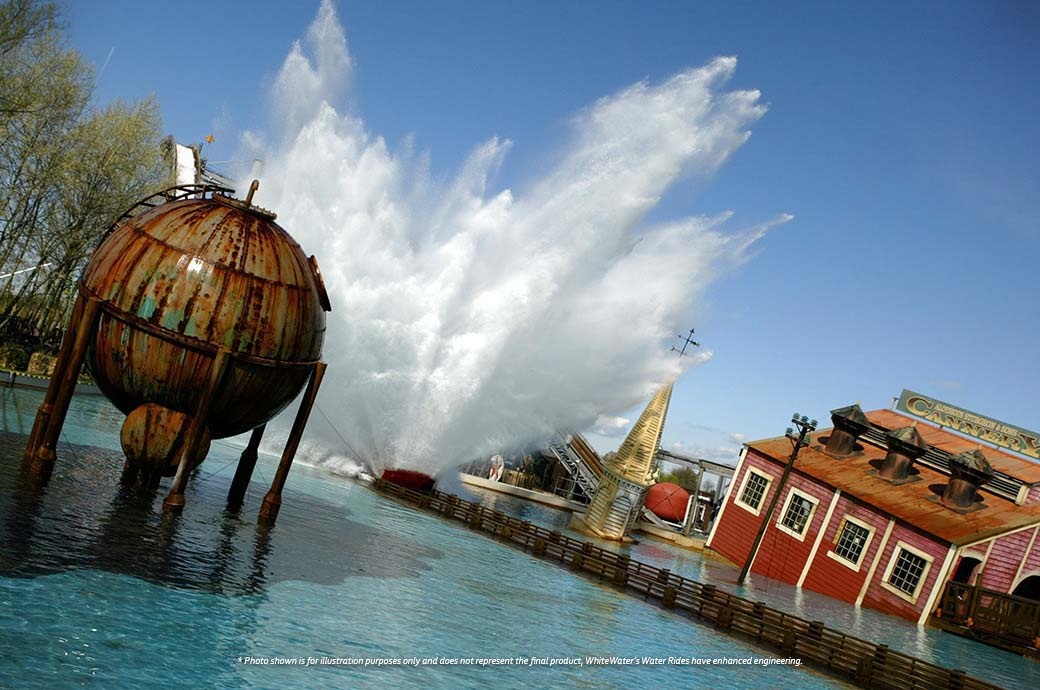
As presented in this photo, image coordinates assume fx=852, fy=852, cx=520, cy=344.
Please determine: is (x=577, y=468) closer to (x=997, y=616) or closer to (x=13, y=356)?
(x=997, y=616)

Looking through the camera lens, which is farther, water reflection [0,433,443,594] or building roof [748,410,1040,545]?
building roof [748,410,1040,545]

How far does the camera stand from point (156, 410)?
17.4m

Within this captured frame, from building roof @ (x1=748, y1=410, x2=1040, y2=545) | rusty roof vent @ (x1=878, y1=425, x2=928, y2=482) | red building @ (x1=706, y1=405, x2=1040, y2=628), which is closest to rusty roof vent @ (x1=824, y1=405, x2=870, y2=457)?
red building @ (x1=706, y1=405, x2=1040, y2=628)

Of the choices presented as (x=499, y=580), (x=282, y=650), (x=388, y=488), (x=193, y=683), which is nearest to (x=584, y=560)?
(x=499, y=580)

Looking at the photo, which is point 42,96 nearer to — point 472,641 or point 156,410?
point 156,410

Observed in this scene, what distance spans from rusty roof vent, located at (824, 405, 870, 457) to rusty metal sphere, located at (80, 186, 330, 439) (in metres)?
38.6

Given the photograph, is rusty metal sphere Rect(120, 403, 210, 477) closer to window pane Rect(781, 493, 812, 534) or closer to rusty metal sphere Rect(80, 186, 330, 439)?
rusty metal sphere Rect(80, 186, 330, 439)

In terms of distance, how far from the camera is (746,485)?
48250 mm

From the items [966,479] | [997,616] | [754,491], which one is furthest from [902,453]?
[997,616]

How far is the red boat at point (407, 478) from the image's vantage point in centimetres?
3822

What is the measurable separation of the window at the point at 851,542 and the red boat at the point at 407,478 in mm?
20271

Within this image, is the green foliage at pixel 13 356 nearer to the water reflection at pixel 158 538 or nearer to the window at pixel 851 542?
the water reflection at pixel 158 538

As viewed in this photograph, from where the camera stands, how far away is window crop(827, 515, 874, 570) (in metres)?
40.6

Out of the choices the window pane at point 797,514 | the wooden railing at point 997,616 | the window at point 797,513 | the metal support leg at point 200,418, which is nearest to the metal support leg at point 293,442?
the metal support leg at point 200,418
